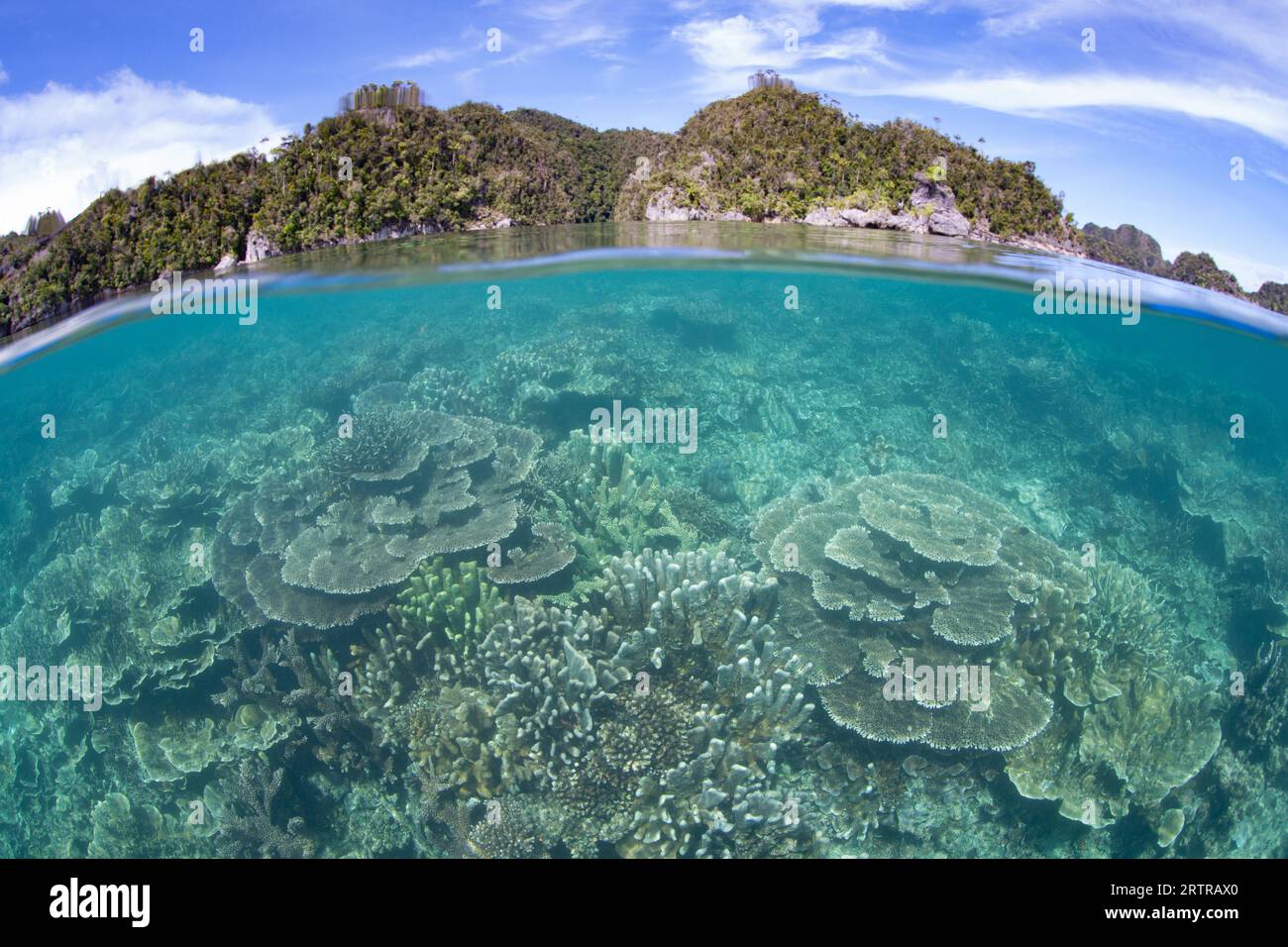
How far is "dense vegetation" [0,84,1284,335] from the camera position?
57.7ft

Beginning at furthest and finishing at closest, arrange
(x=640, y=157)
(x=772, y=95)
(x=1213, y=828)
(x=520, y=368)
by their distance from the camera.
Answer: (x=640, y=157)
(x=772, y=95)
(x=520, y=368)
(x=1213, y=828)

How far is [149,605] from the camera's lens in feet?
25.5

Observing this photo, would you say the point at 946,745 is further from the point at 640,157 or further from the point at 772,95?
the point at 640,157

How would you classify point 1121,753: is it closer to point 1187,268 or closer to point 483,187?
point 1187,268

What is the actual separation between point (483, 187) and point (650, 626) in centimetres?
2802

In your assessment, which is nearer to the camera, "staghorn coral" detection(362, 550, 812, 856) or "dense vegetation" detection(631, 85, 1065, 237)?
"staghorn coral" detection(362, 550, 812, 856)

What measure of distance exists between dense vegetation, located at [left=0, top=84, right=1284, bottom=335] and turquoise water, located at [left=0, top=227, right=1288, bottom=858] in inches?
319

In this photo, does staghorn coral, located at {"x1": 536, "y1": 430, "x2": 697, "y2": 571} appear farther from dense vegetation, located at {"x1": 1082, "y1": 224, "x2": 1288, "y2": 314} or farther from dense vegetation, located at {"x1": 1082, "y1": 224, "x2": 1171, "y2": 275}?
dense vegetation, located at {"x1": 1082, "y1": 224, "x2": 1171, "y2": 275}

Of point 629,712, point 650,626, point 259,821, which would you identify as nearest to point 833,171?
point 650,626

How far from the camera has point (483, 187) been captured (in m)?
28.4

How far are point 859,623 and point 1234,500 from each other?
30.2 ft

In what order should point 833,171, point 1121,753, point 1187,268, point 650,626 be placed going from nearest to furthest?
point 650,626 → point 1121,753 → point 1187,268 → point 833,171

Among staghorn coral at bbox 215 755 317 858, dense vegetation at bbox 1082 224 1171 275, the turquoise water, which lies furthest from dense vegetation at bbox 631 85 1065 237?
staghorn coral at bbox 215 755 317 858
